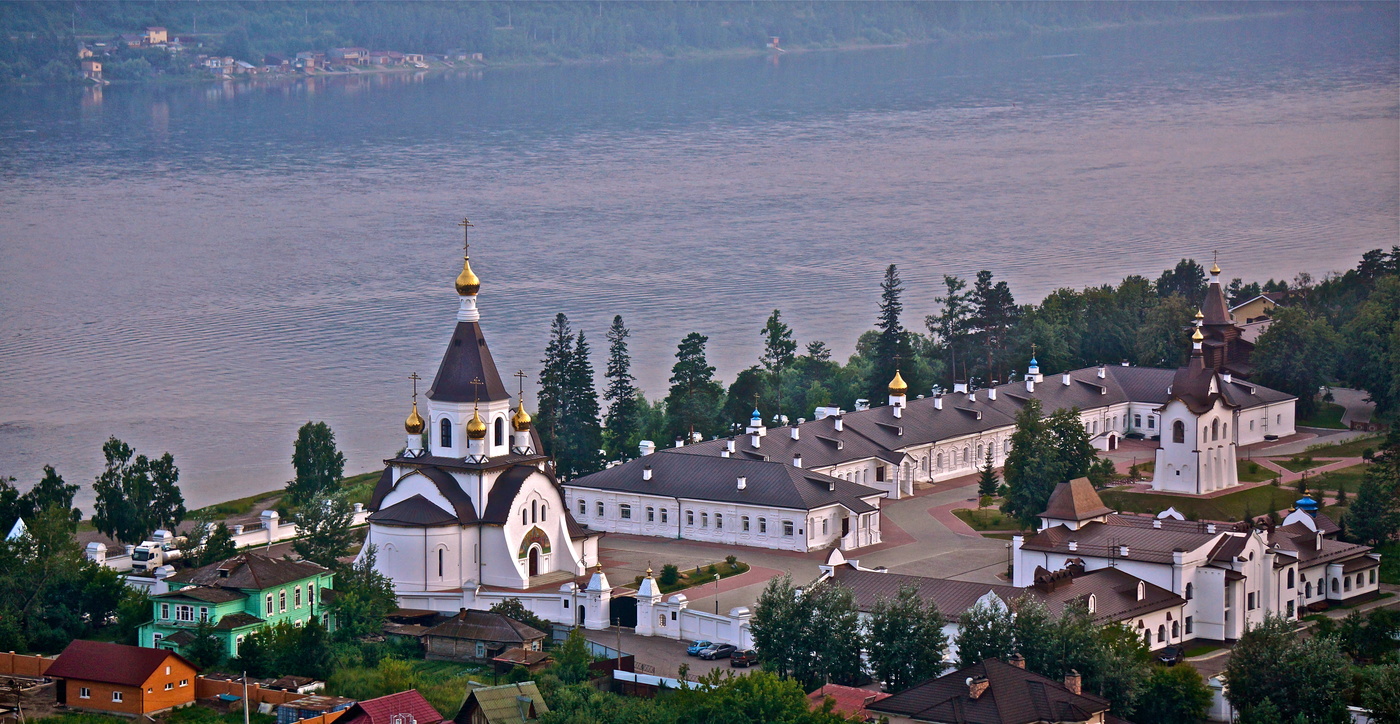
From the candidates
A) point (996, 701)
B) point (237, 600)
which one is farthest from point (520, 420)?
point (996, 701)

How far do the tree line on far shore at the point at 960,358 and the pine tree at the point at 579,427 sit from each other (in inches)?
1.4

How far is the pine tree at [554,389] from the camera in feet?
192

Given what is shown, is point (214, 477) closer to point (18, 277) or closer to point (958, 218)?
point (18, 277)

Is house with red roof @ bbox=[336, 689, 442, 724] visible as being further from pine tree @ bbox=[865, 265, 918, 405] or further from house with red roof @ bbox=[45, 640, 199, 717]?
pine tree @ bbox=[865, 265, 918, 405]

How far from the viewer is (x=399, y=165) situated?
139m

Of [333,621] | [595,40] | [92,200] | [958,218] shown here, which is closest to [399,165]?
[92,200]

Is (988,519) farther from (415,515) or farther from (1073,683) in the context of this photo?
(1073,683)

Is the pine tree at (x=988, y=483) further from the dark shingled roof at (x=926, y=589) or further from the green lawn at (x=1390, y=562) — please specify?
the dark shingled roof at (x=926, y=589)

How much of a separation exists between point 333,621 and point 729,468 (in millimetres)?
12271

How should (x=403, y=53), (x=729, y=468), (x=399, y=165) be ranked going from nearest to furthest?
(x=729, y=468) → (x=399, y=165) → (x=403, y=53)

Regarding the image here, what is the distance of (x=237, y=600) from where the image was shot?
43031 millimetres

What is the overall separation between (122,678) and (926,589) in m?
14.0

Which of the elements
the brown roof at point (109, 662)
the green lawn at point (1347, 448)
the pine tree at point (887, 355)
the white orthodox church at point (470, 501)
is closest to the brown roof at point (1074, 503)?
the white orthodox church at point (470, 501)

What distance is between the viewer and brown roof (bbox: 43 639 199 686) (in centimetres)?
3903
